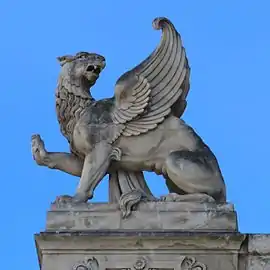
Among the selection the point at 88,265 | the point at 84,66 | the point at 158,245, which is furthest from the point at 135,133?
the point at 88,265

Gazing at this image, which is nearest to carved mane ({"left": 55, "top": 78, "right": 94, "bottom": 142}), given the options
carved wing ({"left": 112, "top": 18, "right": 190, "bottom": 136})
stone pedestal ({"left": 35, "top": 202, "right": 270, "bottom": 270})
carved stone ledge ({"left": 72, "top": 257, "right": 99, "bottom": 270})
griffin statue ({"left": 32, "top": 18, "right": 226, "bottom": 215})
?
griffin statue ({"left": 32, "top": 18, "right": 226, "bottom": 215})

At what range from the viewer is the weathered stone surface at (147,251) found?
16.5m

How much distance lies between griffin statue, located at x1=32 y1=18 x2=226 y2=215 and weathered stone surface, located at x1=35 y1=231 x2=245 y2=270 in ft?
1.78

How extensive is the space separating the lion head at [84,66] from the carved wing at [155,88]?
49cm

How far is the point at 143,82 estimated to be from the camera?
1803 centimetres

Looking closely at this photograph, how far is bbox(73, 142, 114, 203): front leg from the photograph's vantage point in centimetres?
1741

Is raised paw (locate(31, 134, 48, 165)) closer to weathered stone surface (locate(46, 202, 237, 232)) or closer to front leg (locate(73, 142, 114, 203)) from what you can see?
front leg (locate(73, 142, 114, 203))

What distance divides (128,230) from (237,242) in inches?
57.0

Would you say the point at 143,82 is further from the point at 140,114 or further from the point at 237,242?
the point at 237,242

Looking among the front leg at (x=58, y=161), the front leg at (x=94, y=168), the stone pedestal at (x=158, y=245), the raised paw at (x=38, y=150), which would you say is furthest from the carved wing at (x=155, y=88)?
the stone pedestal at (x=158, y=245)

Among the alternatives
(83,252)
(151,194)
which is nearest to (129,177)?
(151,194)

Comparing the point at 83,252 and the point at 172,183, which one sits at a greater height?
the point at 172,183

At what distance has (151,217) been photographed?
55.3 ft

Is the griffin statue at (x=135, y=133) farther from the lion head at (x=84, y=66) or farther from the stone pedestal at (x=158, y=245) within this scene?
the stone pedestal at (x=158, y=245)
